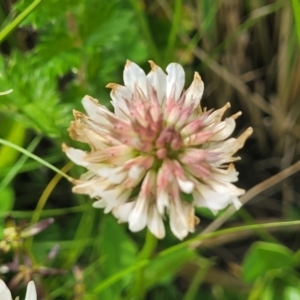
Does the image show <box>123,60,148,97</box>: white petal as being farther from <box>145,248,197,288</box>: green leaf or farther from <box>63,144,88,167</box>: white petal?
<box>145,248,197,288</box>: green leaf

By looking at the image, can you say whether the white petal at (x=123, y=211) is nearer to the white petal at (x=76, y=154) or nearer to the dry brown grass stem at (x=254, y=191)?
the white petal at (x=76, y=154)

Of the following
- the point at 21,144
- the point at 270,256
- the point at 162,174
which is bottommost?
the point at 270,256

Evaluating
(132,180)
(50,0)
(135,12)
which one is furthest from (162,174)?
(135,12)

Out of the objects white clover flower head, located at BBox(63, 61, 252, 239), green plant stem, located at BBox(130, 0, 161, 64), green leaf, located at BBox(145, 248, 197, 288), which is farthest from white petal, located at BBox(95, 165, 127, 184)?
green plant stem, located at BBox(130, 0, 161, 64)

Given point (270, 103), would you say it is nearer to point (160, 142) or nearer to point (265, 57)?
point (265, 57)

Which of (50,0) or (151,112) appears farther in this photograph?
(50,0)

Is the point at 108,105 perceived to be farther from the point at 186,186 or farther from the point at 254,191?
the point at 186,186

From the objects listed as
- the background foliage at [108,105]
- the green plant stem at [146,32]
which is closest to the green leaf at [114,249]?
the background foliage at [108,105]
